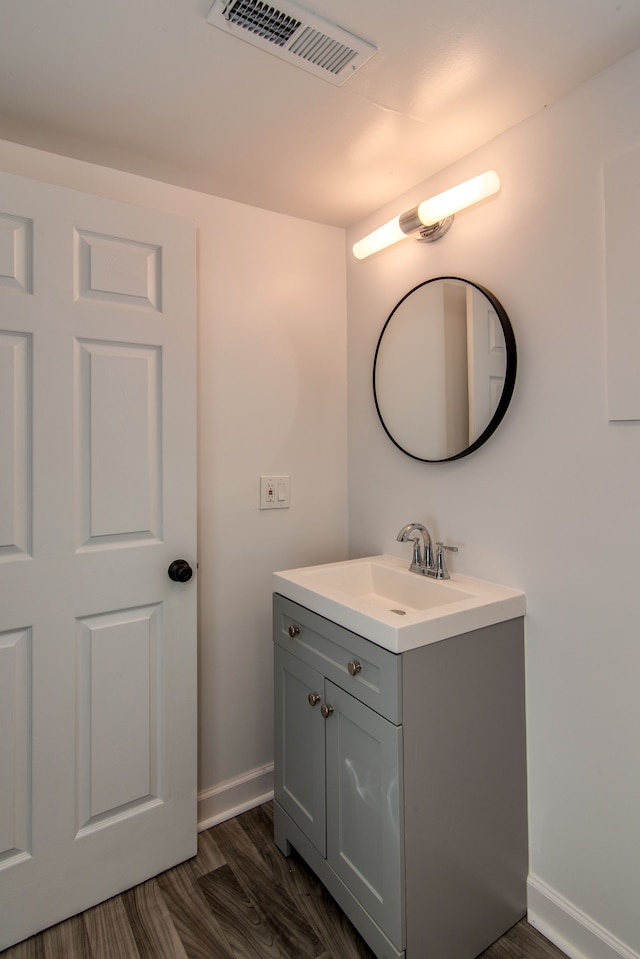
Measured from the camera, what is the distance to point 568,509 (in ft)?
4.20

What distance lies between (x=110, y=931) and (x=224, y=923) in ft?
0.99

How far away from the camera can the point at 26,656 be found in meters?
1.33

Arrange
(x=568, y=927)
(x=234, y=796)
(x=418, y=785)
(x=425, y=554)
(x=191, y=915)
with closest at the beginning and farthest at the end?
(x=418, y=785) → (x=568, y=927) → (x=191, y=915) → (x=425, y=554) → (x=234, y=796)

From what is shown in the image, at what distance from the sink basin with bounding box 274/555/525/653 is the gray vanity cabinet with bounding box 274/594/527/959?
0.03 meters

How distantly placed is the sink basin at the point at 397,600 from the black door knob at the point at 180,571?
0.91 feet

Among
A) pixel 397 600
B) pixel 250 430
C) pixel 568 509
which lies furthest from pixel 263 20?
pixel 397 600

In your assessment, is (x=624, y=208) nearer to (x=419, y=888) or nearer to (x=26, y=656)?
(x=419, y=888)

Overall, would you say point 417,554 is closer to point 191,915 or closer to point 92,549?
point 92,549

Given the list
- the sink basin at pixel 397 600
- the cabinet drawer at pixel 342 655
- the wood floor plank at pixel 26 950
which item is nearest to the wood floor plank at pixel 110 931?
the wood floor plank at pixel 26 950

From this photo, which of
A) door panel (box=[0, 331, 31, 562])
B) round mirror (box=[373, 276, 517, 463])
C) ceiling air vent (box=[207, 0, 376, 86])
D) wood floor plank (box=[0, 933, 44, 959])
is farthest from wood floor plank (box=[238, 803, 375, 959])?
ceiling air vent (box=[207, 0, 376, 86])

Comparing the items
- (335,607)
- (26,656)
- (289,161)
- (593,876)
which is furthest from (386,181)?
(593,876)

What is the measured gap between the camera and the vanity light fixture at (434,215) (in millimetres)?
1347

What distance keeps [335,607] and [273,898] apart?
34.9 inches

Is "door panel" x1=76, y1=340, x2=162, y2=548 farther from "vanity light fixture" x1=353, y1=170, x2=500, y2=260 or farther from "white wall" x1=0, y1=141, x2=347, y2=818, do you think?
"vanity light fixture" x1=353, y1=170, x2=500, y2=260
